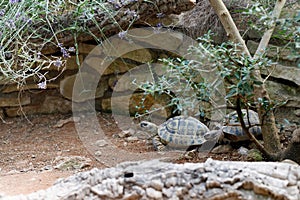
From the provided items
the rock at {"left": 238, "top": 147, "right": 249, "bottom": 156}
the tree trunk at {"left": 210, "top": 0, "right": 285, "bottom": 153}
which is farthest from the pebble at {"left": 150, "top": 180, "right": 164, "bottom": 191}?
the rock at {"left": 238, "top": 147, "right": 249, "bottom": 156}

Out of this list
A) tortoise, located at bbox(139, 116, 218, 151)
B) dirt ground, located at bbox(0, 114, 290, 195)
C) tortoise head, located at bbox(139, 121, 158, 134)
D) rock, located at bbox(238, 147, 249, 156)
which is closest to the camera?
dirt ground, located at bbox(0, 114, 290, 195)

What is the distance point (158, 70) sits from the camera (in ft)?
7.28

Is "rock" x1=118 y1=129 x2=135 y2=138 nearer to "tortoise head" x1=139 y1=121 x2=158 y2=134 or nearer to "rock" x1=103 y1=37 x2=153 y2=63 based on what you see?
"tortoise head" x1=139 y1=121 x2=158 y2=134

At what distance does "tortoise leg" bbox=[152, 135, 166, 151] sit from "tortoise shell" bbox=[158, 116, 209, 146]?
29 mm

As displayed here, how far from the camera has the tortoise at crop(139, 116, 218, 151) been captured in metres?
1.84

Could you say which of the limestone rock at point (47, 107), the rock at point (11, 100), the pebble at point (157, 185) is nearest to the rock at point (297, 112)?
the pebble at point (157, 185)

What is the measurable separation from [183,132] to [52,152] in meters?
0.74

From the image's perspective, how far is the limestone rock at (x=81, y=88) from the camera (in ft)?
7.55

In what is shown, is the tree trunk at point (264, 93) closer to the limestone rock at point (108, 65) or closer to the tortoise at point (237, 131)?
the tortoise at point (237, 131)

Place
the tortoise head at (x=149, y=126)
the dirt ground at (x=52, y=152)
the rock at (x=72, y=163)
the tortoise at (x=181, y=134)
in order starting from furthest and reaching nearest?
the tortoise head at (x=149, y=126) → the tortoise at (x=181, y=134) → the rock at (x=72, y=163) → the dirt ground at (x=52, y=152)

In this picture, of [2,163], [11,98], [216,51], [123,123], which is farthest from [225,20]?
[11,98]

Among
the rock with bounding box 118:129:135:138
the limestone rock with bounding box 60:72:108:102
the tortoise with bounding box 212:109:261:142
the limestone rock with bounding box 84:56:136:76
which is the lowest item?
the rock with bounding box 118:129:135:138

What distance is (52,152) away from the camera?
181cm

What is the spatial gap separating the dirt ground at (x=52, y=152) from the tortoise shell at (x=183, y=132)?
11 centimetres
